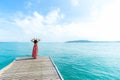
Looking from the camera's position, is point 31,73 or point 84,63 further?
point 84,63

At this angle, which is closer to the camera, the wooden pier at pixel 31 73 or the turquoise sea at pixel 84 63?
the wooden pier at pixel 31 73

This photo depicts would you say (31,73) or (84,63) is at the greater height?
(31,73)

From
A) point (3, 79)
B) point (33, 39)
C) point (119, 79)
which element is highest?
point (33, 39)

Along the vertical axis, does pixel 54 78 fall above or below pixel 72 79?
above

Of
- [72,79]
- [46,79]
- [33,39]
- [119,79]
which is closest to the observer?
[46,79]

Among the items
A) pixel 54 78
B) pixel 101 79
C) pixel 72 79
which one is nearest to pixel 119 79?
pixel 101 79

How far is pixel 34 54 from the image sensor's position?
17.2 metres

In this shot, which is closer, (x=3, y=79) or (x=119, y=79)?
(x=3, y=79)

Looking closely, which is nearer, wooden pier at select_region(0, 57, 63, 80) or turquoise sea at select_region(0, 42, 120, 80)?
wooden pier at select_region(0, 57, 63, 80)

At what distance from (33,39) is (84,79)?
833 centimetres

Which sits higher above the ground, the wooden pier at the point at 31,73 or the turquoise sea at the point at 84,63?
the wooden pier at the point at 31,73

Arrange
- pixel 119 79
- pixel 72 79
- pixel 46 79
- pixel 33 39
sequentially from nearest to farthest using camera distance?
1. pixel 46 79
2. pixel 72 79
3. pixel 119 79
4. pixel 33 39

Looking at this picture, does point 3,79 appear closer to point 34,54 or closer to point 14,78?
point 14,78

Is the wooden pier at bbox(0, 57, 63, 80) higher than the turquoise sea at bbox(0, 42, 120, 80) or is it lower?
higher
